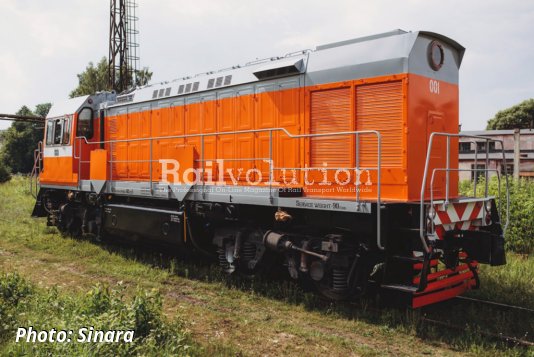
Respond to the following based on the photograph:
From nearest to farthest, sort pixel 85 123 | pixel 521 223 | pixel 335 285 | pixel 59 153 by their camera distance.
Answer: pixel 335 285 < pixel 521 223 < pixel 85 123 < pixel 59 153

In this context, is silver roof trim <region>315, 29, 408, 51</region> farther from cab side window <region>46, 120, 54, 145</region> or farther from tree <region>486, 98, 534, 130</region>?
tree <region>486, 98, 534, 130</region>

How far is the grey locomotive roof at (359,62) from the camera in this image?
21.2 ft

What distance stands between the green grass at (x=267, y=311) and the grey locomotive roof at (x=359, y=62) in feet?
11.2

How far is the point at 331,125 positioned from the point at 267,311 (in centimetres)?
299

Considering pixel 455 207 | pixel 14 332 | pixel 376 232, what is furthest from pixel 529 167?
pixel 14 332

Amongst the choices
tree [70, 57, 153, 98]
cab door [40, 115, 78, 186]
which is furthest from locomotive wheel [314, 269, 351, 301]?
tree [70, 57, 153, 98]

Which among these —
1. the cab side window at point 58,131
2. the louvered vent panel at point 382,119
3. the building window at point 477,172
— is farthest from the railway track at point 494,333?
the cab side window at point 58,131

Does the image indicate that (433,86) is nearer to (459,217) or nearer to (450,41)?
(450,41)

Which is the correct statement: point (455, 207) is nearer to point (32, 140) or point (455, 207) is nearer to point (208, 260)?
point (208, 260)

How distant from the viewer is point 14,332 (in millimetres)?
5008

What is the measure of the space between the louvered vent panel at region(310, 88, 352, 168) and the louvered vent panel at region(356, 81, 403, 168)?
8.9 inches

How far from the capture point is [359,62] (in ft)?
22.4

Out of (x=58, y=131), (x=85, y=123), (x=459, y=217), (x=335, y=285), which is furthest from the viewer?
(x=58, y=131)

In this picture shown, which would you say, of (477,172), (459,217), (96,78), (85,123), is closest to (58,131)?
(85,123)
